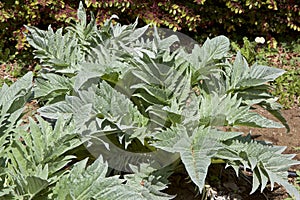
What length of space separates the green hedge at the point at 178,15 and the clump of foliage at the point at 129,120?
4.13ft

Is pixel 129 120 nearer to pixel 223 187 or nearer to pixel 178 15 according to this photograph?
pixel 223 187

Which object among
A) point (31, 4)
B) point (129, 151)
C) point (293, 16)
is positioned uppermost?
point (293, 16)

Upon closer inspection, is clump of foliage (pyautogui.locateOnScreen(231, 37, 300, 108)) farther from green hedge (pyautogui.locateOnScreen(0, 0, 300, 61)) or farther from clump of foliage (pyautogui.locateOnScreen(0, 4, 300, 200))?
clump of foliage (pyautogui.locateOnScreen(0, 4, 300, 200))

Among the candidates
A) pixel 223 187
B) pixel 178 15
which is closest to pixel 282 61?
pixel 178 15

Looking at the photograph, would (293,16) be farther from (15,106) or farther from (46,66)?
(15,106)

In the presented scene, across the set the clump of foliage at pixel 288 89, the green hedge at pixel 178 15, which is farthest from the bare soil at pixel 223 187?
the green hedge at pixel 178 15

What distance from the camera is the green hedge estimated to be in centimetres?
473

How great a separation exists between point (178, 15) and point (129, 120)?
230 cm

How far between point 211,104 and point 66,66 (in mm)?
1006

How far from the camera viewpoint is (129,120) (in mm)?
3016

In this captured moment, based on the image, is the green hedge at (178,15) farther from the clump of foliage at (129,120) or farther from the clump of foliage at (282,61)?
the clump of foliage at (129,120)

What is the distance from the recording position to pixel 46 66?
362cm

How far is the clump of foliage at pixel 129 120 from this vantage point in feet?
8.63

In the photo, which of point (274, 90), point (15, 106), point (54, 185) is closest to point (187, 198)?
point (54, 185)
